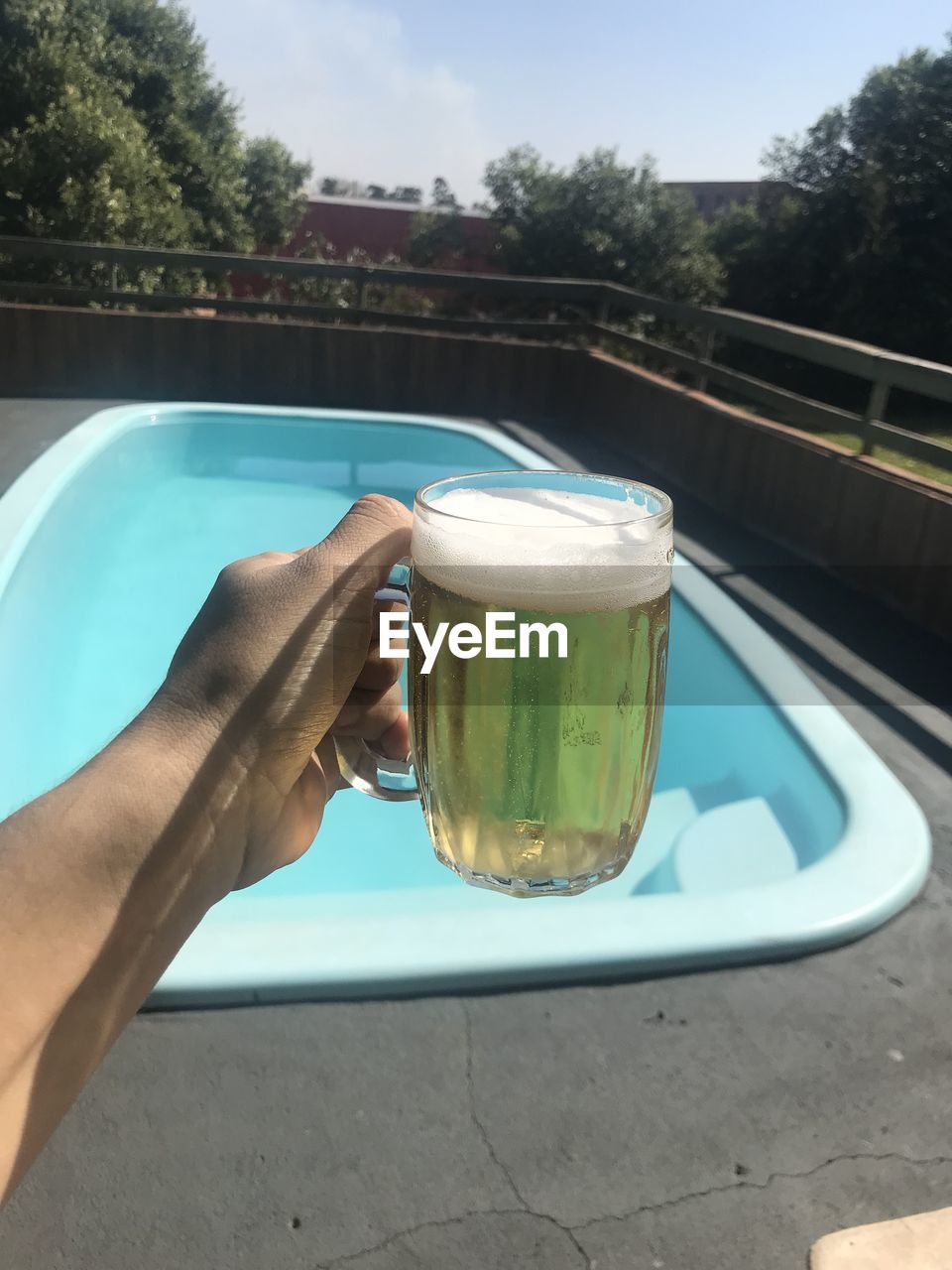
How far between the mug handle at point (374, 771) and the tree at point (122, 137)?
1571 cm

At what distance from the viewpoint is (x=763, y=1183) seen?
63.7 inches

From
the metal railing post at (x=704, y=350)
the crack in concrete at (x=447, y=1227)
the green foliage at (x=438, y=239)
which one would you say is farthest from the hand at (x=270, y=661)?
the green foliage at (x=438, y=239)

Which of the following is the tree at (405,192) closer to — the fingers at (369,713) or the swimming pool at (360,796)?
the swimming pool at (360,796)

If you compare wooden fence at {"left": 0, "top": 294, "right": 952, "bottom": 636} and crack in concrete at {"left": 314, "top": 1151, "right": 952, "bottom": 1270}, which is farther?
wooden fence at {"left": 0, "top": 294, "right": 952, "bottom": 636}

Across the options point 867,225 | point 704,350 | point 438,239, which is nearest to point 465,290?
point 704,350

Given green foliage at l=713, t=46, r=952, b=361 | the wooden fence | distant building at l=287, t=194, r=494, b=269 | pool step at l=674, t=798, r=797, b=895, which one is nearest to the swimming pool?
pool step at l=674, t=798, r=797, b=895

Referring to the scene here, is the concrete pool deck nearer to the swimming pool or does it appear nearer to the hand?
the swimming pool

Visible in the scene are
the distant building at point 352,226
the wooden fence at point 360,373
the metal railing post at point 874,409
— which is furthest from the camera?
the distant building at point 352,226

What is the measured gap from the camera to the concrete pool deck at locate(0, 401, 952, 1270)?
1.50 m

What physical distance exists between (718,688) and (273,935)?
7.35 feet

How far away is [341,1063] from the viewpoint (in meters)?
1.78

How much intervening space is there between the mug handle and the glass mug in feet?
0.07

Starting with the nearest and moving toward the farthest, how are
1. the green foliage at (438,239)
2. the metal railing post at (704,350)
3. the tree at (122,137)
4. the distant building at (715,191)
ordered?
the metal railing post at (704,350), the tree at (122,137), the green foliage at (438,239), the distant building at (715,191)

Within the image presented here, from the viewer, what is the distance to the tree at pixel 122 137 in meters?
A: 14.5
